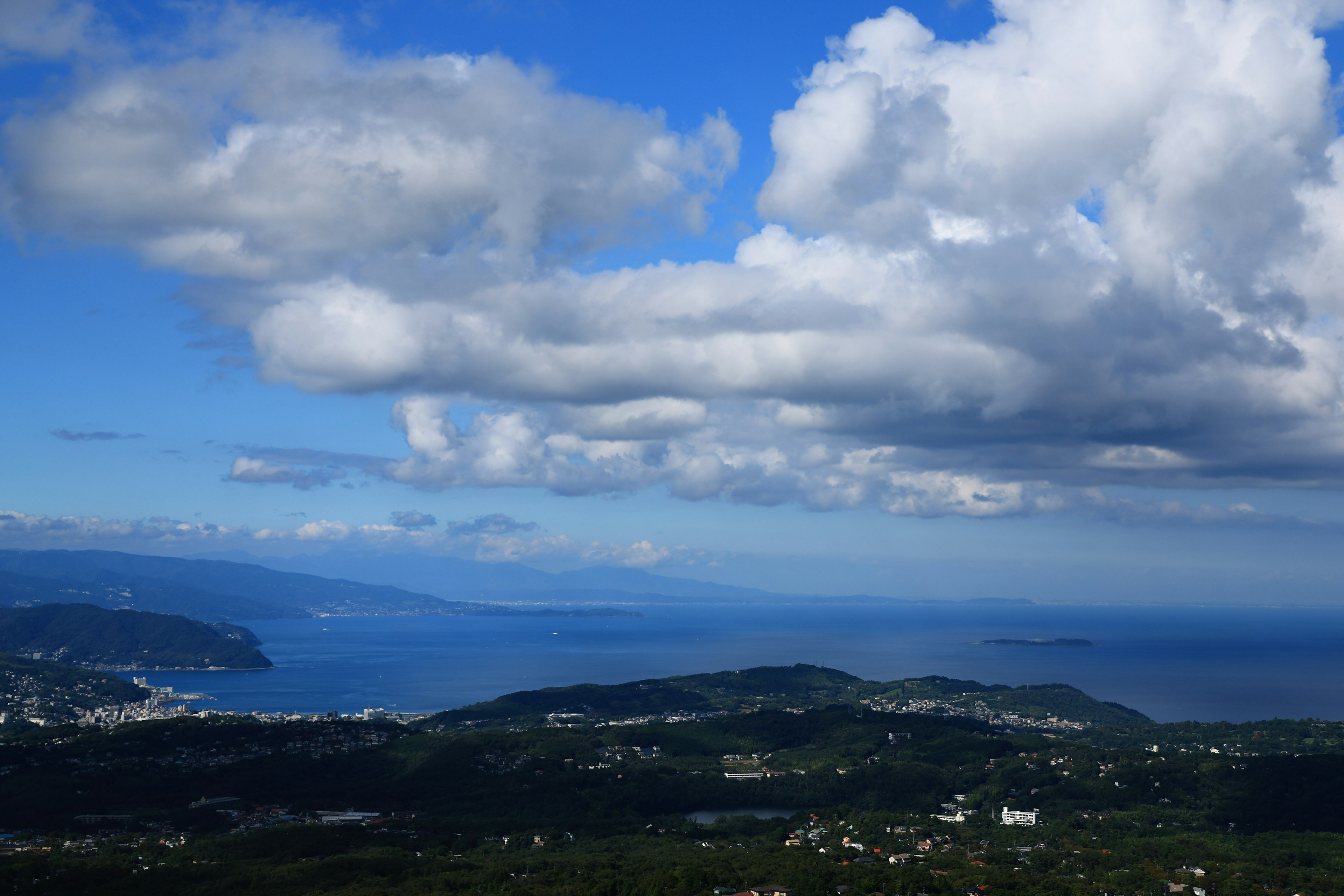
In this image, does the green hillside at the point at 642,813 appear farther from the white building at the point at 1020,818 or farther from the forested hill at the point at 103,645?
the forested hill at the point at 103,645

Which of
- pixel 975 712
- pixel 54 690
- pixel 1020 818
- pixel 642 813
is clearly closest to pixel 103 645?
pixel 54 690

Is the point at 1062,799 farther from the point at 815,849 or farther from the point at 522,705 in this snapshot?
the point at 522,705

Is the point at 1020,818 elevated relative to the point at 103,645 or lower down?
elevated

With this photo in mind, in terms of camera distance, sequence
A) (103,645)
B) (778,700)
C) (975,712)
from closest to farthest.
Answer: (975,712) → (778,700) → (103,645)

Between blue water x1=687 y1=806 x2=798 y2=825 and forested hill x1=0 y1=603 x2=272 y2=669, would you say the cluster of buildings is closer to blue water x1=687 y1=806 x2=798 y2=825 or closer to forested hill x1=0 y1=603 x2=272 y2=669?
blue water x1=687 y1=806 x2=798 y2=825

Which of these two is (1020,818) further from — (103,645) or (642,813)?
(103,645)

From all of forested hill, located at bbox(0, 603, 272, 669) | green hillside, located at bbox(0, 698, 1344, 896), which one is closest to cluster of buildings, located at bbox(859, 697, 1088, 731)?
green hillside, located at bbox(0, 698, 1344, 896)
